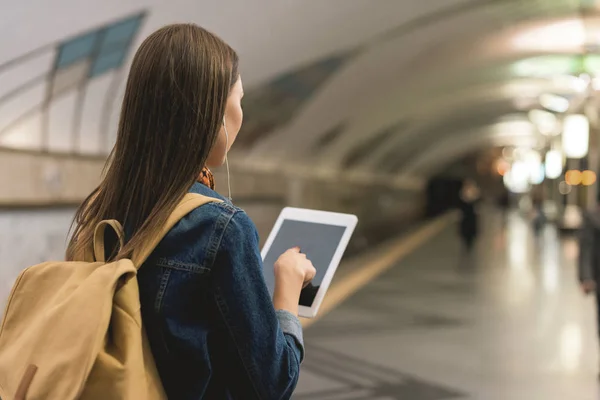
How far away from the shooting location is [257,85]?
1181 centimetres

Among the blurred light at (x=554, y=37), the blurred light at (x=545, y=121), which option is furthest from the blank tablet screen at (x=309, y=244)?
the blurred light at (x=545, y=121)

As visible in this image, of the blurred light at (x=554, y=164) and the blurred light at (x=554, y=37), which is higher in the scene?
the blurred light at (x=554, y=37)

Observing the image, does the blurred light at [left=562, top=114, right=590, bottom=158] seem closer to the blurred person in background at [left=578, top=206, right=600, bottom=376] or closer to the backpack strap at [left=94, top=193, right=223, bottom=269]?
the blurred person in background at [left=578, top=206, right=600, bottom=376]

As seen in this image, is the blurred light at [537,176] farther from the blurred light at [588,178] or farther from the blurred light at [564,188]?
the blurred light at [588,178]

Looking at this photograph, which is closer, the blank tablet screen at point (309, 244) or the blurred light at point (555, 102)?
the blank tablet screen at point (309, 244)

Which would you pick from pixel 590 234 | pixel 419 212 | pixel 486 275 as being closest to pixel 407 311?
pixel 590 234

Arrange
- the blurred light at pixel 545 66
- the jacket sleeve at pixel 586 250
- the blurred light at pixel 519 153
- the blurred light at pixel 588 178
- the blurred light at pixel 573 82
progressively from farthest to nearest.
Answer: the blurred light at pixel 519 153
the blurred light at pixel 588 178
the blurred light at pixel 573 82
the blurred light at pixel 545 66
the jacket sleeve at pixel 586 250

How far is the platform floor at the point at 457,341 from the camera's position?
17.9ft

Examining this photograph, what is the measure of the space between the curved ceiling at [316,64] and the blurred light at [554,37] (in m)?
0.04

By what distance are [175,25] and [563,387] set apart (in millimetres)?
4789

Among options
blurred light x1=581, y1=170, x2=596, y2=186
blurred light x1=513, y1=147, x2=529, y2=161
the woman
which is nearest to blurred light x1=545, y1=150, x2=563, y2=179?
blurred light x1=581, y1=170, x2=596, y2=186

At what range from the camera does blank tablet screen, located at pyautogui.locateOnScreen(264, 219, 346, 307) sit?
1.75 m

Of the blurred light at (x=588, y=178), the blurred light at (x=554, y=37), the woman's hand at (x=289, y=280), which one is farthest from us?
the blurred light at (x=588, y=178)

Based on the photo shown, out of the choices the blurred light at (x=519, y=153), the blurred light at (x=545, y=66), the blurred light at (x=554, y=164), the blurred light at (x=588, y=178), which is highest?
the blurred light at (x=545, y=66)
